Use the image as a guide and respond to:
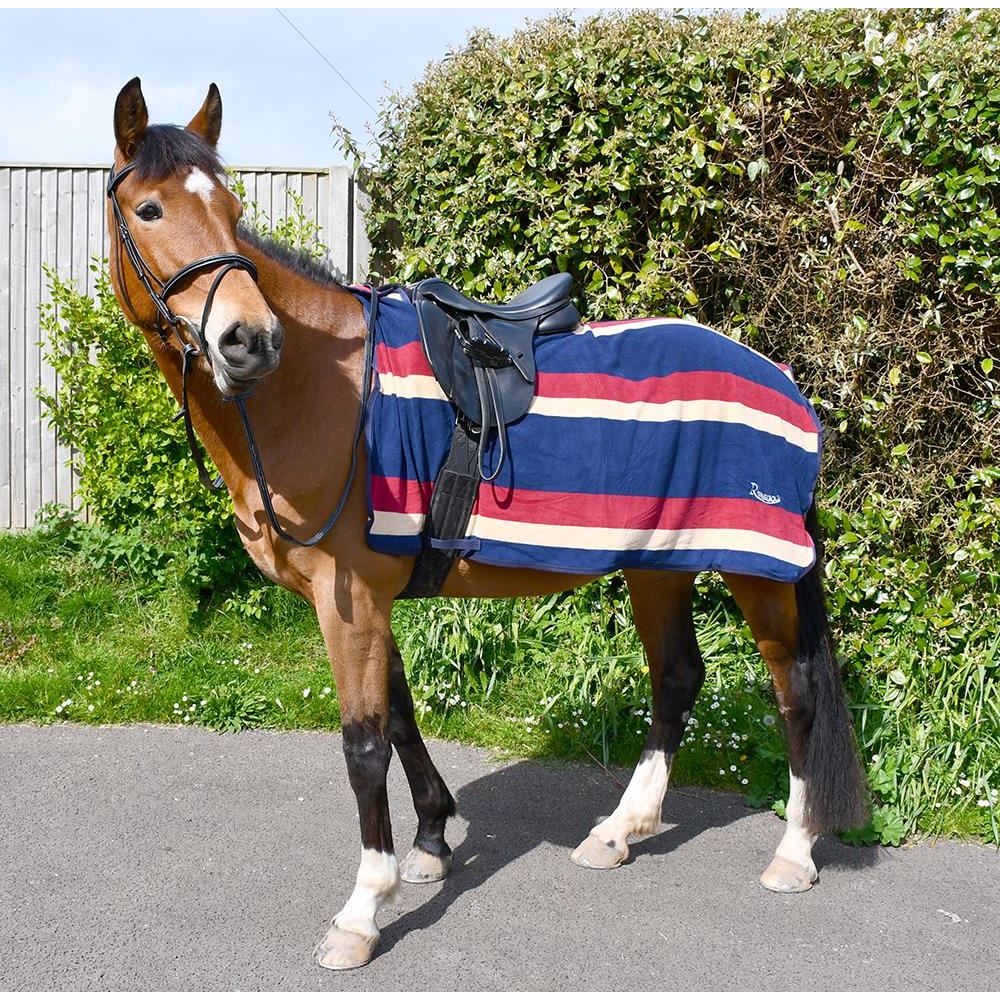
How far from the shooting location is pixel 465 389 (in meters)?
3.04

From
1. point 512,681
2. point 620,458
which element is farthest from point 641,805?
point 620,458

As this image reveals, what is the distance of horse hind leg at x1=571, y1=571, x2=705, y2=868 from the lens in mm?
3695

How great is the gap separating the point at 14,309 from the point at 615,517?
4.78 metres

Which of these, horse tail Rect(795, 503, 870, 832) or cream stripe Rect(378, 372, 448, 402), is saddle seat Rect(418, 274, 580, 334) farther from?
horse tail Rect(795, 503, 870, 832)

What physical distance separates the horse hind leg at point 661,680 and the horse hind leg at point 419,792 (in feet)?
1.95

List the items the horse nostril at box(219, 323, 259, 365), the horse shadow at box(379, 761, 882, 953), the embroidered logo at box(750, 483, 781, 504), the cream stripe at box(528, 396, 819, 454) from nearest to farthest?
1. the horse nostril at box(219, 323, 259, 365)
2. the cream stripe at box(528, 396, 819, 454)
3. the embroidered logo at box(750, 483, 781, 504)
4. the horse shadow at box(379, 761, 882, 953)

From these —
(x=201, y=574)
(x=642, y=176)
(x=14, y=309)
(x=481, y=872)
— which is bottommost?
(x=481, y=872)

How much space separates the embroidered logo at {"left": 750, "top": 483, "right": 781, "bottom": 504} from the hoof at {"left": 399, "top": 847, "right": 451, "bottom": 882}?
5.56 feet

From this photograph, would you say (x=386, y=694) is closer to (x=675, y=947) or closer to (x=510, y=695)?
(x=675, y=947)

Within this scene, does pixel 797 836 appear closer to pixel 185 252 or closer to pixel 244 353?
pixel 244 353

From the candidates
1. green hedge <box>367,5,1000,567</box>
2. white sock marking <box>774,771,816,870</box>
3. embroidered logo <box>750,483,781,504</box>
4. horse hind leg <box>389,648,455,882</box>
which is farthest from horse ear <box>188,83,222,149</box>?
white sock marking <box>774,771,816,870</box>

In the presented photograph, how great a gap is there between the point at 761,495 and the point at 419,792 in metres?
1.62

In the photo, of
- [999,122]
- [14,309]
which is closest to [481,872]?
[999,122]

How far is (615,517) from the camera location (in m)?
3.14
